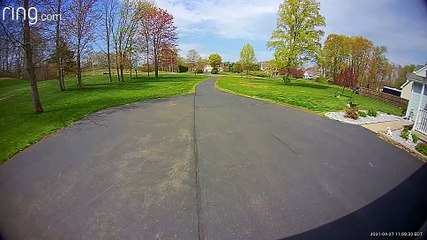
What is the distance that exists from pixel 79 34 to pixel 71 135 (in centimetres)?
365

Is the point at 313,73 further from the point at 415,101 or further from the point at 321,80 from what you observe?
the point at 415,101

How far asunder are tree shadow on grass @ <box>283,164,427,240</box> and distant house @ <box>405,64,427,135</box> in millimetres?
562

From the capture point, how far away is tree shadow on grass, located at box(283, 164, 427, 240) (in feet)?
6.84

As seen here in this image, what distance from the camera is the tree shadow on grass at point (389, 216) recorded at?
208cm

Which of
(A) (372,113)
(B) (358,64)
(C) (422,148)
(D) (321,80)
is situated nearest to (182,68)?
(D) (321,80)

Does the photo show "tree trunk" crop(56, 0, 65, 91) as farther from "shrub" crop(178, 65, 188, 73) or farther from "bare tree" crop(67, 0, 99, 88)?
"shrub" crop(178, 65, 188, 73)

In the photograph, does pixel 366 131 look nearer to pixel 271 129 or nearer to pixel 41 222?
pixel 271 129

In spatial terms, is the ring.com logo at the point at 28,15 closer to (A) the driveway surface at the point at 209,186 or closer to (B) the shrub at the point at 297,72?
(A) the driveway surface at the point at 209,186

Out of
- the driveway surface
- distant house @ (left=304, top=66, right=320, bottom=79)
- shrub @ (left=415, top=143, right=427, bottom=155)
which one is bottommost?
the driveway surface

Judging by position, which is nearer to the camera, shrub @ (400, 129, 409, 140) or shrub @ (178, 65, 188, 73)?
shrub @ (400, 129, 409, 140)

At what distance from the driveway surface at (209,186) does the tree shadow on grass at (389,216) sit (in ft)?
0.04

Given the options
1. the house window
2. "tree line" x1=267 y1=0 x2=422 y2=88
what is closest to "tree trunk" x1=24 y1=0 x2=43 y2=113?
"tree line" x1=267 y1=0 x2=422 y2=88

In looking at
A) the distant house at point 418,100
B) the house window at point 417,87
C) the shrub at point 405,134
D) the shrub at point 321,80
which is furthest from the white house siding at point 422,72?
the shrub at point 321,80

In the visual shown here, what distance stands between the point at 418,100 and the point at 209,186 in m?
3.11
